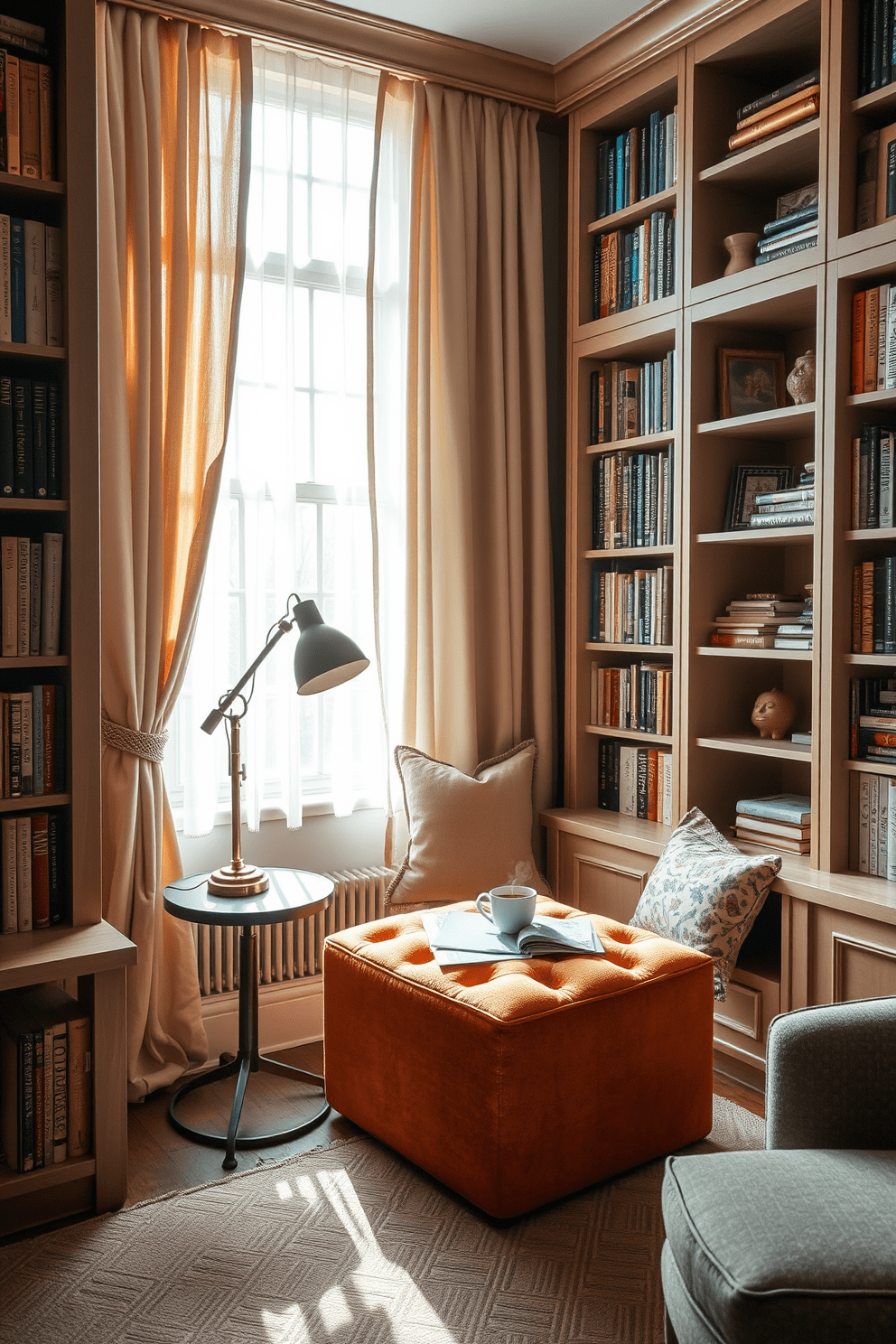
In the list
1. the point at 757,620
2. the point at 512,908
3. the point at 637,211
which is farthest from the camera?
the point at 637,211

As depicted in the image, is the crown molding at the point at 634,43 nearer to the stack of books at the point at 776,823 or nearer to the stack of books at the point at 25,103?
the stack of books at the point at 25,103

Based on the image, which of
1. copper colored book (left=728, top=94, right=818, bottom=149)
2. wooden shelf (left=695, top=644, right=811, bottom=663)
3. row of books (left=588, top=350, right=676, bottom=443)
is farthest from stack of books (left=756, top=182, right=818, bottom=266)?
wooden shelf (left=695, top=644, right=811, bottom=663)

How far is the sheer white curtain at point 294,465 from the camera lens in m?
2.91

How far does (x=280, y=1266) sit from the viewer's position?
6.48ft

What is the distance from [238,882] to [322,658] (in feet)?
1.94

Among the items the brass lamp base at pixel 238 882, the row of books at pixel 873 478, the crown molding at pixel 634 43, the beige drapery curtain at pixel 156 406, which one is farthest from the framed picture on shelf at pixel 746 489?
the brass lamp base at pixel 238 882

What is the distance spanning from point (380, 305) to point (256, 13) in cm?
80

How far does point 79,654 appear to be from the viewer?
226 centimetres

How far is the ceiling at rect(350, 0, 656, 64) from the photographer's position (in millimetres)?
2881

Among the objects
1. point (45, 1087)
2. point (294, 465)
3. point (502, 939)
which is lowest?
point (45, 1087)

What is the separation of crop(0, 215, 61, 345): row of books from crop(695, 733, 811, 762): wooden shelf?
1950 mm

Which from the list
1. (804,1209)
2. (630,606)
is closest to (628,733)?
(630,606)

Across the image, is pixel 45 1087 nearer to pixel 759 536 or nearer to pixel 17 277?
pixel 17 277

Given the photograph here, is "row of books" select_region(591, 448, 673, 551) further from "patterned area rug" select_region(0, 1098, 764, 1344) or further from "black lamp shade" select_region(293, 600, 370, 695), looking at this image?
"patterned area rug" select_region(0, 1098, 764, 1344)
